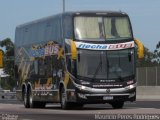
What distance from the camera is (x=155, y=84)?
45.9 meters

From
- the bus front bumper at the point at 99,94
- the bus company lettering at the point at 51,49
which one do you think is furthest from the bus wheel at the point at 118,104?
the bus company lettering at the point at 51,49

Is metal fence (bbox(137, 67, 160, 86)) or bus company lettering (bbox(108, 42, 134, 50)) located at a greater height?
bus company lettering (bbox(108, 42, 134, 50))

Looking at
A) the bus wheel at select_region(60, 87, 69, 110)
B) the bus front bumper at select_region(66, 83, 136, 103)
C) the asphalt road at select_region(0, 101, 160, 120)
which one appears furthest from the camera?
the bus wheel at select_region(60, 87, 69, 110)

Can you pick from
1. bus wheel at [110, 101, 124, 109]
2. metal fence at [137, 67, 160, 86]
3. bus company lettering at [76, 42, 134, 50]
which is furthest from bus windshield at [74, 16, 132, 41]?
metal fence at [137, 67, 160, 86]

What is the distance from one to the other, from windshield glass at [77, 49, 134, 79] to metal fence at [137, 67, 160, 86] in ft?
59.1

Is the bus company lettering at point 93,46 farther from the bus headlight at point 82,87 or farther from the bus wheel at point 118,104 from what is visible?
the bus wheel at point 118,104

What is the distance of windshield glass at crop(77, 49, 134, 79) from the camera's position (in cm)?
2702

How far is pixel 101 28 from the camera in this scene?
27453 mm

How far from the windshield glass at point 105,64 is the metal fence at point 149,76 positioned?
1801cm

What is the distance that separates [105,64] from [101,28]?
1614 mm

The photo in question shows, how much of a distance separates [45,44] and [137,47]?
493cm

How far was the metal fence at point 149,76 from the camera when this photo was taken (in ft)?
149

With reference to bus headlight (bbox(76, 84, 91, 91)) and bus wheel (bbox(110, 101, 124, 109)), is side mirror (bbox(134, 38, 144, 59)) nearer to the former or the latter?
bus wheel (bbox(110, 101, 124, 109))

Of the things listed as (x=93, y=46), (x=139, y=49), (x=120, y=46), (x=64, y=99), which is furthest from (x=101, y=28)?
(x=64, y=99)
